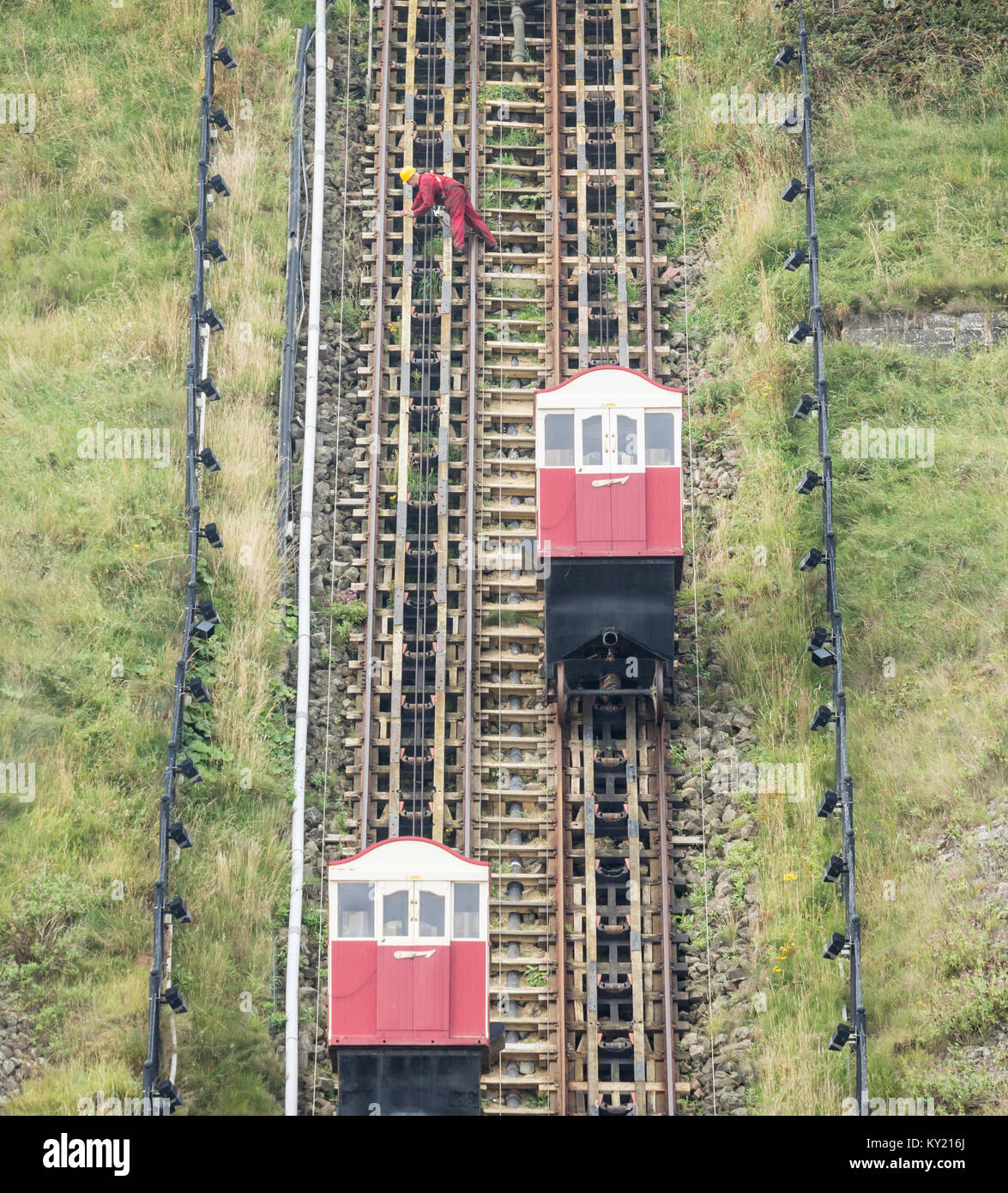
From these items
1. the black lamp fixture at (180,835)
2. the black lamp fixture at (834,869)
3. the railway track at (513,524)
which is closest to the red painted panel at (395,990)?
the railway track at (513,524)

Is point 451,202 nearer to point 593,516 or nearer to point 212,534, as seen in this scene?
point 212,534

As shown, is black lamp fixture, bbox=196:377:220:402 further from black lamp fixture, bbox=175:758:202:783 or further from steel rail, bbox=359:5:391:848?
black lamp fixture, bbox=175:758:202:783

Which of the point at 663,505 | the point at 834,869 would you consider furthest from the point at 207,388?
the point at 834,869

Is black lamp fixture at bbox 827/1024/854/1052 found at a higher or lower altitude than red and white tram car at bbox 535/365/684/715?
lower

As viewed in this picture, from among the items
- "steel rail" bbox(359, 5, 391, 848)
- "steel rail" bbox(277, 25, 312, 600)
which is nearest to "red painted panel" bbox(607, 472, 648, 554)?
"steel rail" bbox(359, 5, 391, 848)

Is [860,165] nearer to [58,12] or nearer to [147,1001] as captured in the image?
[58,12]

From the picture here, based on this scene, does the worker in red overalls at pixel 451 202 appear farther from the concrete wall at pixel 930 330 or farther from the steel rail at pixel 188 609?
the concrete wall at pixel 930 330

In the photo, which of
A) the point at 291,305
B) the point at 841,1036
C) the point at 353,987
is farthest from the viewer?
the point at 291,305

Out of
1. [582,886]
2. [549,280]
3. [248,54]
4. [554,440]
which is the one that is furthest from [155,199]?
[582,886]
